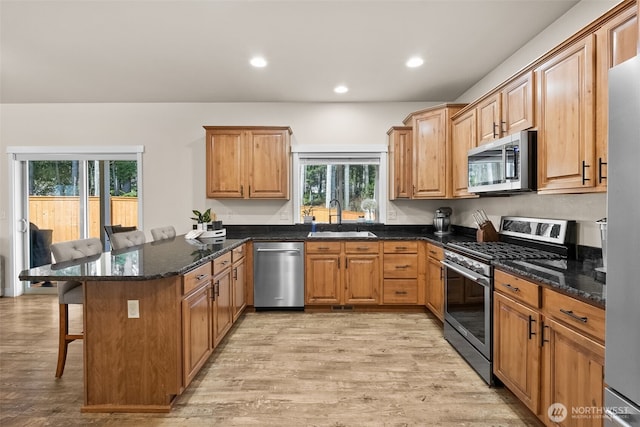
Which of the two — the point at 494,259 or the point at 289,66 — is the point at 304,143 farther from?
the point at 494,259

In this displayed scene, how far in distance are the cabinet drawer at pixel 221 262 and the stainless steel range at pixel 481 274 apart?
6.61 ft

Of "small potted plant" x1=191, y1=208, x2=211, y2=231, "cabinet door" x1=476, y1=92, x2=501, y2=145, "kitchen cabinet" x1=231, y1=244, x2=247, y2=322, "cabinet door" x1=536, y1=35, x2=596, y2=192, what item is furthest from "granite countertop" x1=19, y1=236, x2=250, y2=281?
"cabinet door" x1=476, y1=92, x2=501, y2=145

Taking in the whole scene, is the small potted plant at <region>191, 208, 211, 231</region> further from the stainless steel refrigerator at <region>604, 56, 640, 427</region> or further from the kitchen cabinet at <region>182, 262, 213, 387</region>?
the stainless steel refrigerator at <region>604, 56, 640, 427</region>

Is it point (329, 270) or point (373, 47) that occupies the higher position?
point (373, 47)

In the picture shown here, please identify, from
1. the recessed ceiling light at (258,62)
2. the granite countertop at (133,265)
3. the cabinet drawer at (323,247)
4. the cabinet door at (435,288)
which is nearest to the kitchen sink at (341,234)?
the cabinet drawer at (323,247)

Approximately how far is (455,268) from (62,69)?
4397 millimetres

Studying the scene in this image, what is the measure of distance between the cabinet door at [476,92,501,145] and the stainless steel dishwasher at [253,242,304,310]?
2198 millimetres

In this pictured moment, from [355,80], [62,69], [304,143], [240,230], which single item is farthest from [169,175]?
A: [355,80]

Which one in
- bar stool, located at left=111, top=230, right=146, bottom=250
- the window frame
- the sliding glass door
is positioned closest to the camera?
bar stool, located at left=111, top=230, right=146, bottom=250

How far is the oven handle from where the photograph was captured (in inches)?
90.9

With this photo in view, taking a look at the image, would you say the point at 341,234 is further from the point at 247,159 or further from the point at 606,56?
the point at 606,56

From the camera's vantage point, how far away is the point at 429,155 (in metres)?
3.80

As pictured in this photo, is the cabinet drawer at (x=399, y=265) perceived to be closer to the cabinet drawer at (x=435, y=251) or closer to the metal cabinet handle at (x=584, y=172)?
the cabinet drawer at (x=435, y=251)

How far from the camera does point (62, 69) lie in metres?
3.45
